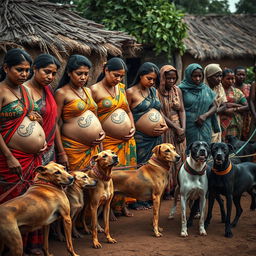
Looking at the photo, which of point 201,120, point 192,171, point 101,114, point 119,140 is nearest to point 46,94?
point 101,114

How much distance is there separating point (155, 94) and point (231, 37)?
8.95m

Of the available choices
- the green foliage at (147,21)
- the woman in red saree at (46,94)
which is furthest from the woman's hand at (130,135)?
the green foliage at (147,21)

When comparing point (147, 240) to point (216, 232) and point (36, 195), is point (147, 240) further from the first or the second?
point (36, 195)

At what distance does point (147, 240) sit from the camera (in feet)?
19.8

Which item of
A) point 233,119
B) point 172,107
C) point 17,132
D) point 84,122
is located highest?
point 172,107

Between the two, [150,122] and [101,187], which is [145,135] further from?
[101,187]

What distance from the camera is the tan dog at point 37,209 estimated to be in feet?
14.8

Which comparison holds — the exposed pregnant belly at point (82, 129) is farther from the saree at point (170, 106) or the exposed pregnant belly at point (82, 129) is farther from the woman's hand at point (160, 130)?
the saree at point (170, 106)

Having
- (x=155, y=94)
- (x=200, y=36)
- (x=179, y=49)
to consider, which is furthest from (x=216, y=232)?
(x=200, y=36)

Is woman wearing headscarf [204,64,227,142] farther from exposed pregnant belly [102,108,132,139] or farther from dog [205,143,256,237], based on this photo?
exposed pregnant belly [102,108,132,139]

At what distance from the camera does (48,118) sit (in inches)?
225

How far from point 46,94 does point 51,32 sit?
2615mm

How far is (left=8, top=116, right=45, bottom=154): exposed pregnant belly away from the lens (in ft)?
17.3

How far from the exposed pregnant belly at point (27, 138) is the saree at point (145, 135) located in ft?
7.52
